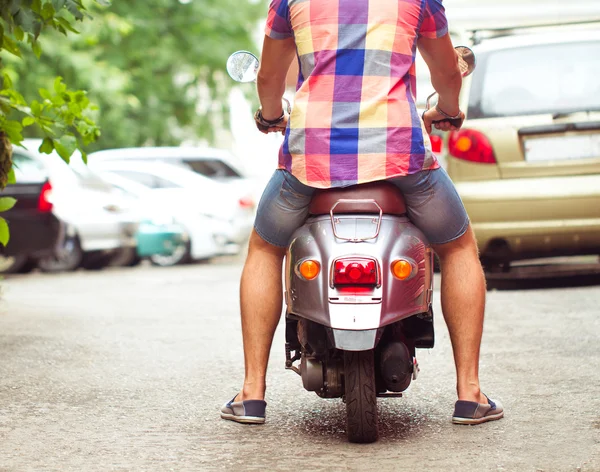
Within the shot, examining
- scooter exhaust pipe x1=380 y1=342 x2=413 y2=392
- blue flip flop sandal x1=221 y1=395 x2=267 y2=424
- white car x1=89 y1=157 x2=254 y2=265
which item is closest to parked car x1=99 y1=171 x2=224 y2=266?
white car x1=89 y1=157 x2=254 y2=265

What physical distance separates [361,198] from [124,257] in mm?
13236

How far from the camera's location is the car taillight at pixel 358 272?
442cm

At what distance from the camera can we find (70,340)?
26.1ft

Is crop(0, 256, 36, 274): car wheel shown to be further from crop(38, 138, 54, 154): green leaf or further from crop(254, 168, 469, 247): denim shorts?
crop(254, 168, 469, 247): denim shorts

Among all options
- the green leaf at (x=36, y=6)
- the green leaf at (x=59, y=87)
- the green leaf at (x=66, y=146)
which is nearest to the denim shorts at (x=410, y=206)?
the green leaf at (x=36, y=6)

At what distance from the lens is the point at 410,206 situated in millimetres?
4730

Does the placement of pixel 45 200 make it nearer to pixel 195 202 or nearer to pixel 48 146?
pixel 195 202

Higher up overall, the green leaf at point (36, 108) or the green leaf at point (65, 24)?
the green leaf at point (65, 24)

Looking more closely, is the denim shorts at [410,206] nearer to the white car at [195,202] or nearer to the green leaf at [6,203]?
the green leaf at [6,203]

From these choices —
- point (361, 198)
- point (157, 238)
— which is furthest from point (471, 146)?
point (157, 238)

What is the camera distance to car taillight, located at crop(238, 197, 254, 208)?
1822 centimetres

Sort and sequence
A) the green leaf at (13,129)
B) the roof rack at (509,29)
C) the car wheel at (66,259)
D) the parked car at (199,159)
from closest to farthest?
1. the green leaf at (13,129)
2. the roof rack at (509,29)
3. the car wheel at (66,259)
4. the parked car at (199,159)

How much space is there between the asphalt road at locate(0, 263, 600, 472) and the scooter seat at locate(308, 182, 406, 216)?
80 cm

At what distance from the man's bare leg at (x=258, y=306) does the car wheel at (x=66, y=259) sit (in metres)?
11.9
